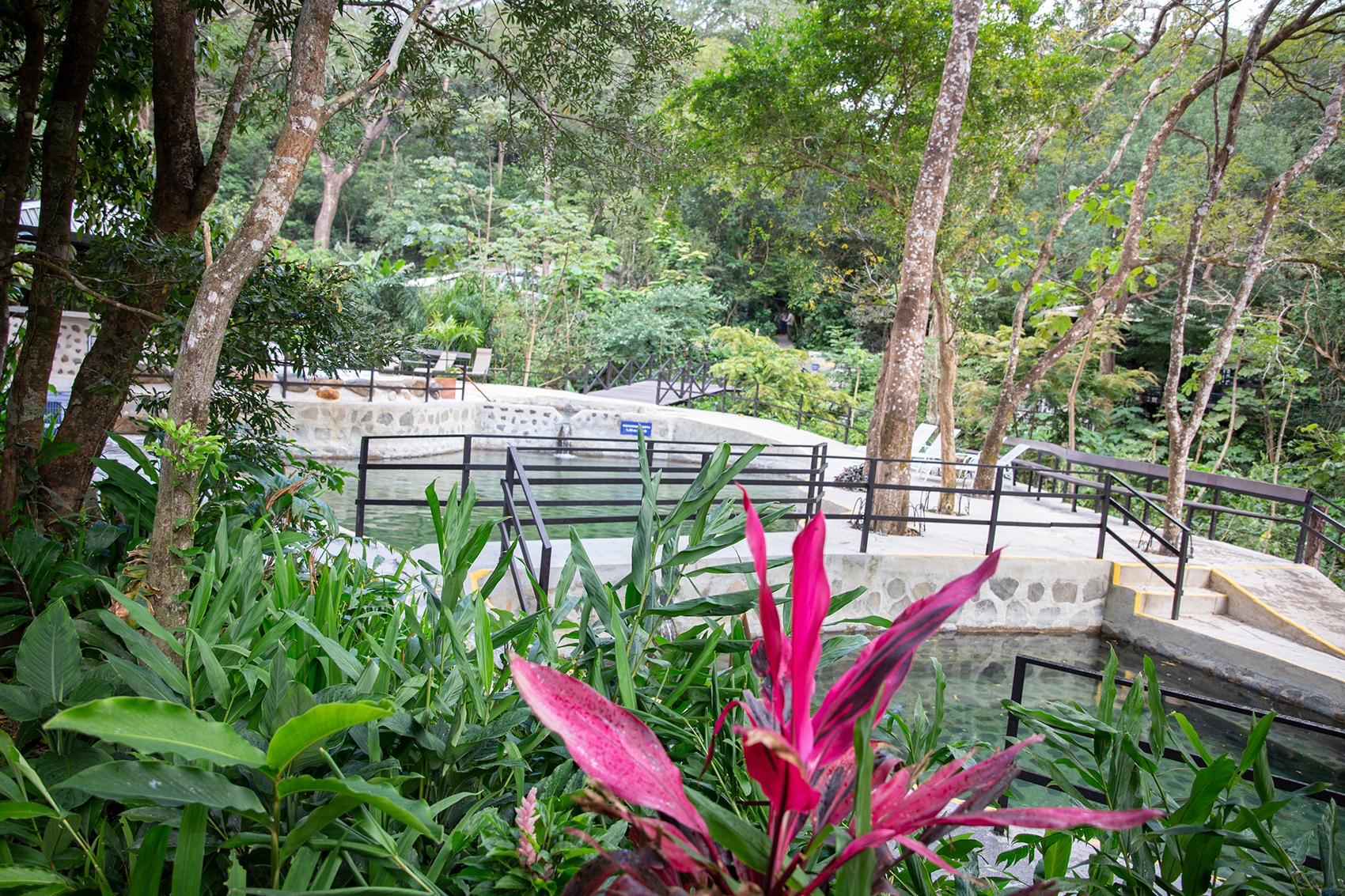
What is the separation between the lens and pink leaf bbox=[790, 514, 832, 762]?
48cm

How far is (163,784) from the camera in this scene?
533 mm

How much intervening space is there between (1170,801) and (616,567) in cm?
376

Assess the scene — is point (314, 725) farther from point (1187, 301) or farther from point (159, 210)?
point (1187, 301)

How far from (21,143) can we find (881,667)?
2.93m

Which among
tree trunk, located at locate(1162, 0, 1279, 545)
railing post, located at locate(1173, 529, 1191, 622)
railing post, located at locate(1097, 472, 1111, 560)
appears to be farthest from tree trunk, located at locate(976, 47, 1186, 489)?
railing post, located at locate(1173, 529, 1191, 622)

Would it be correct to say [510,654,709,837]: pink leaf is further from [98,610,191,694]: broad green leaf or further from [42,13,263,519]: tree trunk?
[42,13,263,519]: tree trunk

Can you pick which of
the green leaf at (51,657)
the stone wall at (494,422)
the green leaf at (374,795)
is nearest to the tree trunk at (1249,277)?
the stone wall at (494,422)

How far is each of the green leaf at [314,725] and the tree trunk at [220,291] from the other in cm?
113

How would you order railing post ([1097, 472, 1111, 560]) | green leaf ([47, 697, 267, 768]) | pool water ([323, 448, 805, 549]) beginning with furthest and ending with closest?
railing post ([1097, 472, 1111, 560]) < pool water ([323, 448, 805, 549]) < green leaf ([47, 697, 267, 768])

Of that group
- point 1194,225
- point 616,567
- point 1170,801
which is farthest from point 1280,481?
point 1170,801

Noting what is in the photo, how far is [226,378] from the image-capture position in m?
2.32

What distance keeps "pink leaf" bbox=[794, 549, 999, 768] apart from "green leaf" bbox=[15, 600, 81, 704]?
0.88 m

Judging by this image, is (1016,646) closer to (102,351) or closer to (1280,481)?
(102,351)

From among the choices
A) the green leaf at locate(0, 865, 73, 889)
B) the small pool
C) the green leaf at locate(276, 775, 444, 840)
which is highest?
the green leaf at locate(276, 775, 444, 840)
